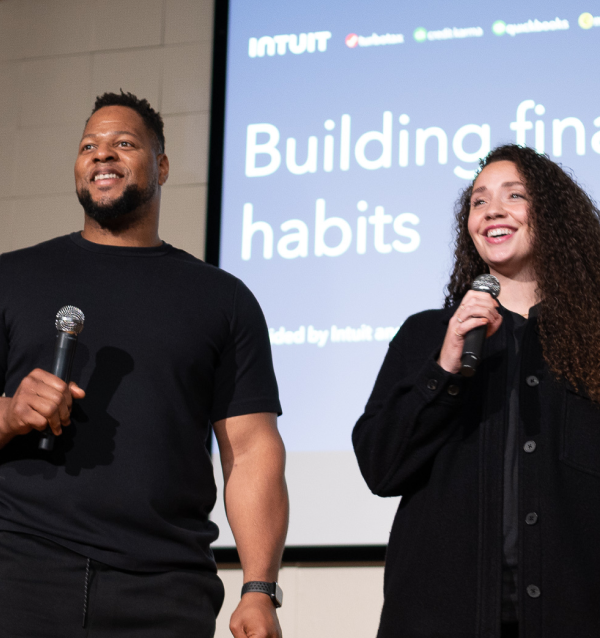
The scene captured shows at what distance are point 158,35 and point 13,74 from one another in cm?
69

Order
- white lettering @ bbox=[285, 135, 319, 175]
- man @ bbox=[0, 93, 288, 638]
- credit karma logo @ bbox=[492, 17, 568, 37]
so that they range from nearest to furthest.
→ 1. man @ bbox=[0, 93, 288, 638]
2. credit karma logo @ bbox=[492, 17, 568, 37]
3. white lettering @ bbox=[285, 135, 319, 175]

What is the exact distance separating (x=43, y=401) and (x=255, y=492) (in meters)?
0.53

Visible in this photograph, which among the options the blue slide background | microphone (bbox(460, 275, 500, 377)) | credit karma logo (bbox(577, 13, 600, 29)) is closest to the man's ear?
microphone (bbox(460, 275, 500, 377))

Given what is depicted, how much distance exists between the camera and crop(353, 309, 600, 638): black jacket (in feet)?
5.13

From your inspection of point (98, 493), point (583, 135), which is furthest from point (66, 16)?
point (98, 493)

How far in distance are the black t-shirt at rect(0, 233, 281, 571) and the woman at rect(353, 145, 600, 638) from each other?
0.32 meters

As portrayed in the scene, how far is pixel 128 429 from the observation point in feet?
5.72

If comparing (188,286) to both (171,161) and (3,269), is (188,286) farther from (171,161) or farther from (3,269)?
(171,161)

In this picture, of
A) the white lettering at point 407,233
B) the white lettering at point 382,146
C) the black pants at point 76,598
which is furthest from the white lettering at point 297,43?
the black pants at point 76,598

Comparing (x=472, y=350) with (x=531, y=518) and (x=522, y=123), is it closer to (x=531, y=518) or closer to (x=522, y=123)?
(x=531, y=518)

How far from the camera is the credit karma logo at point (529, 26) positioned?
3.38m

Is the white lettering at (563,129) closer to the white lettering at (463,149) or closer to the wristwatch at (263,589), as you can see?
the white lettering at (463,149)

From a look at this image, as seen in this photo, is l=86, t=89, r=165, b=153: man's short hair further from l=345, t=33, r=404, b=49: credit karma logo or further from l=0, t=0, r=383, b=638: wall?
l=345, t=33, r=404, b=49: credit karma logo

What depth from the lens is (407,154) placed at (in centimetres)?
339
